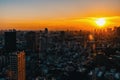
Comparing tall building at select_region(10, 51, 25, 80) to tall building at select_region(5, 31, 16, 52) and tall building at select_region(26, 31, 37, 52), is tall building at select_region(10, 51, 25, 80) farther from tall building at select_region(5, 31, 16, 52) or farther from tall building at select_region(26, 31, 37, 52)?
tall building at select_region(26, 31, 37, 52)

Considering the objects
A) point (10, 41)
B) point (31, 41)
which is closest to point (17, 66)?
point (10, 41)

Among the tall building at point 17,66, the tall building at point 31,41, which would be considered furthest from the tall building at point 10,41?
the tall building at point 31,41

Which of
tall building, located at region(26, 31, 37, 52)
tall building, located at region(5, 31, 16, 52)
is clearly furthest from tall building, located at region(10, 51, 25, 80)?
tall building, located at region(26, 31, 37, 52)

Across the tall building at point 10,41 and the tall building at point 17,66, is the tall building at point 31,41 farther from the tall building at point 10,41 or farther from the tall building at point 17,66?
the tall building at point 17,66

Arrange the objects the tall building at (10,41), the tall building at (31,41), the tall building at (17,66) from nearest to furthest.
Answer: the tall building at (17,66) < the tall building at (10,41) < the tall building at (31,41)

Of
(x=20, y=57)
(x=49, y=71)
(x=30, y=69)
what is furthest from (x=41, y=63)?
(x=20, y=57)
